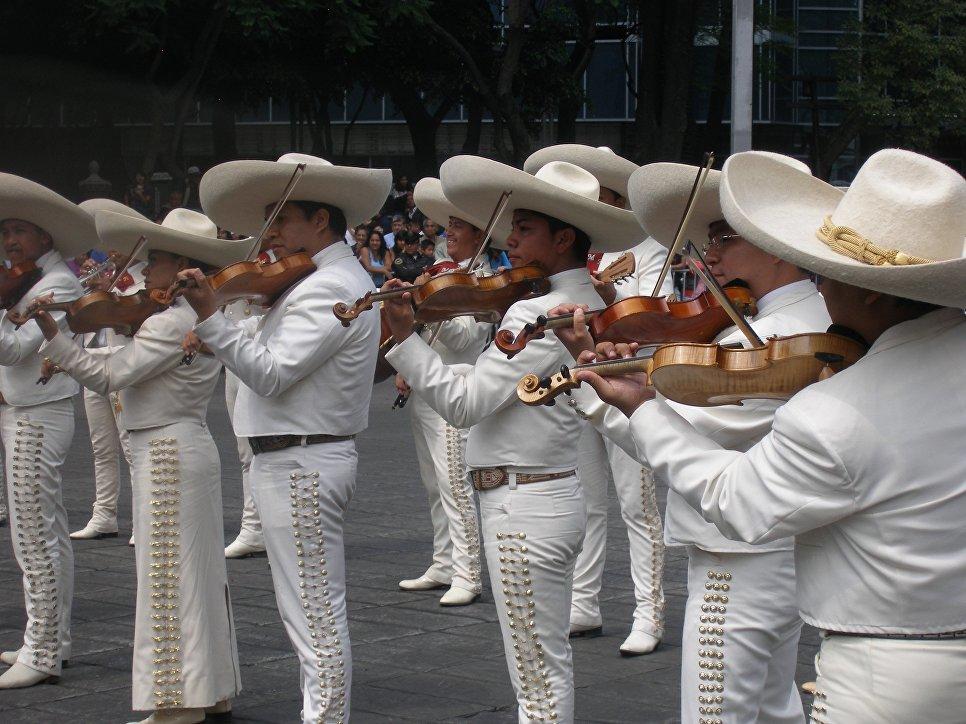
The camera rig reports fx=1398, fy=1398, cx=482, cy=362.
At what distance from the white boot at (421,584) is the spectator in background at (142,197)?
15.8m

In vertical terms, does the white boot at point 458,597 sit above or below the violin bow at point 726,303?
below

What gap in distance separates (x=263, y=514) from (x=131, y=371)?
987mm

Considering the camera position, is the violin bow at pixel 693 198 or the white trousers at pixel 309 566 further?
the white trousers at pixel 309 566

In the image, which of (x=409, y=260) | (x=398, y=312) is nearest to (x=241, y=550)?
(x=398, y=312)

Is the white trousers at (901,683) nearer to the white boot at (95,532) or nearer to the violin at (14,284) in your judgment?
the violin at (14,284)

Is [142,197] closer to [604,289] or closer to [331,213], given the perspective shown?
[331,213]

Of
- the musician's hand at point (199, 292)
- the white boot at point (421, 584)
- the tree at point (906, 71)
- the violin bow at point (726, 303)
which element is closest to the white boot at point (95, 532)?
the white boot at point (421, 584)

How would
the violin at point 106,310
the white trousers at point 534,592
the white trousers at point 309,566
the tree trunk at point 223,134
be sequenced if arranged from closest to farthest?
1. the white trousers at point 534,592
2. the white trousers at point 309,566
3. the violin at point 106,310
4. the tree trunk at point 223,134

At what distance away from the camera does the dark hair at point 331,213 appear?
211 inches

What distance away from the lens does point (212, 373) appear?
5.92m

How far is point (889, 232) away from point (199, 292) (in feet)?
9.03

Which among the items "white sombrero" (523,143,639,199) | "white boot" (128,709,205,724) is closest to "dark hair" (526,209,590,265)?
"white sombrero" (523,143,639,199)

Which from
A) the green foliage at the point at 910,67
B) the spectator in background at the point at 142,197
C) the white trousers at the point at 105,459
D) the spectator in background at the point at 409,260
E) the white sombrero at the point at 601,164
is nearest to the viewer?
the white sombrero at the point at 601,164

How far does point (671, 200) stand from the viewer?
4.56 meters
